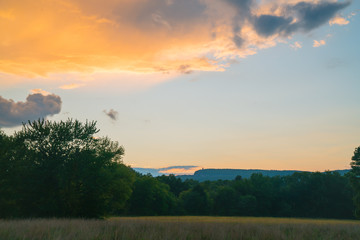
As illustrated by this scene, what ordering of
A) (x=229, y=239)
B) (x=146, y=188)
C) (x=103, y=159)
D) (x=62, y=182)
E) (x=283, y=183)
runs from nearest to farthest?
(x=229, y=239) < (x=62, y=182) < (x=103, y=159) < (x=146, y=188) < (x=283, y=183)

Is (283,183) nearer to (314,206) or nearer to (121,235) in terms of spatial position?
(314,206)

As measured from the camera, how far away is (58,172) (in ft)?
121

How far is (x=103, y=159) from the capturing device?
39688mm

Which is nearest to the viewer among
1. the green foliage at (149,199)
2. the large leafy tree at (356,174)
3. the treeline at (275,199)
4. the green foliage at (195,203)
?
the large leafy tree at (356,174)

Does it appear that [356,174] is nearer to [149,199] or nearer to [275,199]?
[275,199]

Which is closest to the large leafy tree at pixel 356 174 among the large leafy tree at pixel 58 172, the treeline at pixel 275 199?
the treeline at pixel 275 199

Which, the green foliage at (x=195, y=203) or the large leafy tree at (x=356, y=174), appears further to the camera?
the green foliage at (x=195, y=203)

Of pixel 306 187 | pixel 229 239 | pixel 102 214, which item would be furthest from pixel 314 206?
pixel 229 239

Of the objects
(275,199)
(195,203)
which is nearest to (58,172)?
(195,203)

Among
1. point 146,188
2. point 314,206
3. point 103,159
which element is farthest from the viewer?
point 314,206

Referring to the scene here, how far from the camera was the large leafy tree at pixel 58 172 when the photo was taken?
37.3 meters

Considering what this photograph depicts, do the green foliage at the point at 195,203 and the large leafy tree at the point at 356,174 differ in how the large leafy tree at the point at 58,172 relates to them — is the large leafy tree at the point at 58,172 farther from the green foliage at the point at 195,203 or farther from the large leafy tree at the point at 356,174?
the green foliage at the point at 195,203

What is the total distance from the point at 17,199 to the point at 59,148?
766cm

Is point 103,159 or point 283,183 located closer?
point 103,159
